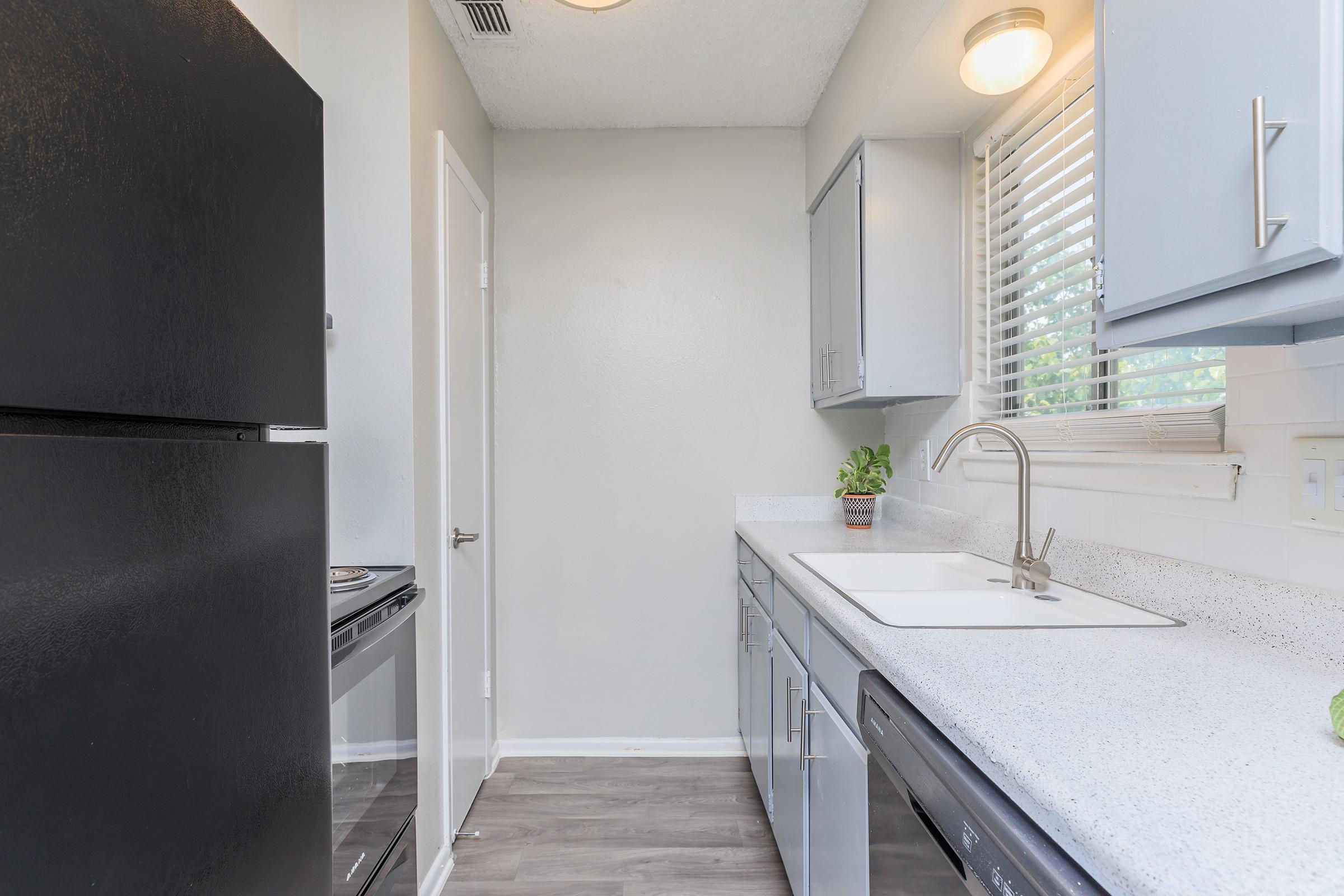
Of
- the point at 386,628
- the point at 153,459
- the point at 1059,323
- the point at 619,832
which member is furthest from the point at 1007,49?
the point at 619,832

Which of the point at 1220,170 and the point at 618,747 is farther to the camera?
the point at 618,747

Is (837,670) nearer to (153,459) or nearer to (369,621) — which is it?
(369,621)

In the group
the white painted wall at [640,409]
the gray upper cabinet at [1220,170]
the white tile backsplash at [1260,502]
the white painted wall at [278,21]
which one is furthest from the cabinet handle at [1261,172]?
the white painted wall at [640,409]

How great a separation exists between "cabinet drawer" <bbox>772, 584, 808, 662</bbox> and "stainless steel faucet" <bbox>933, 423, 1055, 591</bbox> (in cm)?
46

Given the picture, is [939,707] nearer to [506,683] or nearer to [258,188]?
[258,188]

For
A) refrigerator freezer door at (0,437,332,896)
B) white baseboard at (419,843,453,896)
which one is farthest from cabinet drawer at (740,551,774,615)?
refrigerator freezer door at (0,437,332,896)

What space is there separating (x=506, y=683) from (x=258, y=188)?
2.57m

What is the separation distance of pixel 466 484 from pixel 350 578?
0.82 metres

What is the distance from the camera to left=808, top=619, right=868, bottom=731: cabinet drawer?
3.96ft

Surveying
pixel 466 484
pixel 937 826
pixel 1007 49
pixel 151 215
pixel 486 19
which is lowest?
pixel 937 826

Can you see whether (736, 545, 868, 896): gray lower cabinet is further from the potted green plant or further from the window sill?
the window sill

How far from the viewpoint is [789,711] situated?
5.71 ft

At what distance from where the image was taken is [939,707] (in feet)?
2.68

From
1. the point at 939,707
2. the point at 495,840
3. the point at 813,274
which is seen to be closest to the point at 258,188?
the point at 939,707
